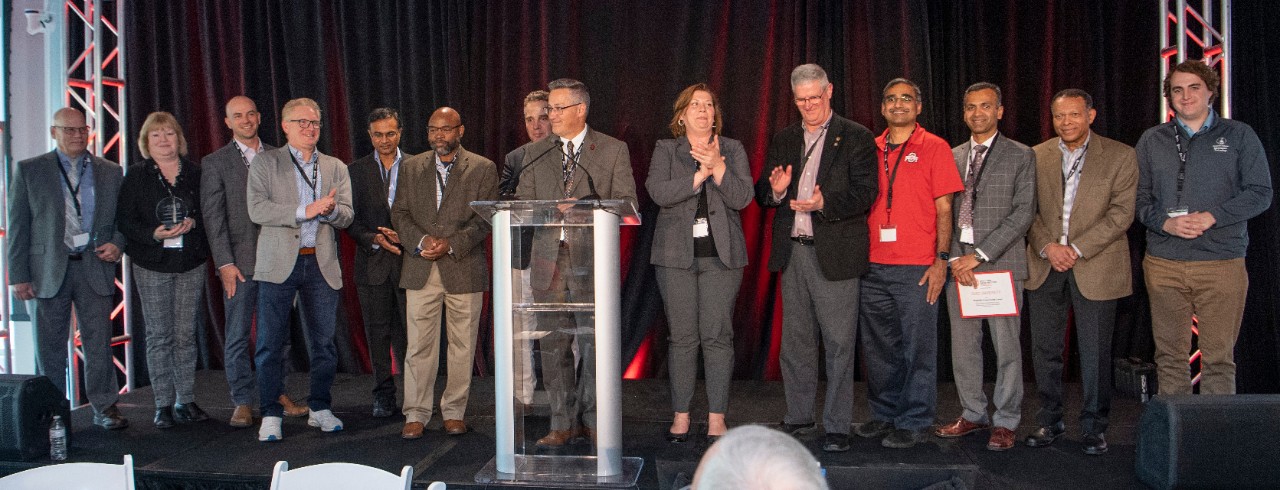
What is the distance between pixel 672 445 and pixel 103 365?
9.81ft

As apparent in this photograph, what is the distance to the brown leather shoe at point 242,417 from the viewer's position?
4.64 metres

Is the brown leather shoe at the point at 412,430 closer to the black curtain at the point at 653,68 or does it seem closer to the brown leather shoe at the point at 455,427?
the brown leather shoe at the point at 455,427

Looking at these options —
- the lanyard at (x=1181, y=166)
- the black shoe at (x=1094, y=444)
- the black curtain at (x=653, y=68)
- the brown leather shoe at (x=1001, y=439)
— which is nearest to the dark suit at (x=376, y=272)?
the black curtain at (x=653, y=68)

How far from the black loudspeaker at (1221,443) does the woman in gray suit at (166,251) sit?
4534mm

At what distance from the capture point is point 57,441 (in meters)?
4.16

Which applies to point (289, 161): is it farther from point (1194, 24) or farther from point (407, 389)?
point (1194, 24)

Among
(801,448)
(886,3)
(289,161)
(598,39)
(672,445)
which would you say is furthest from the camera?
(598,39)

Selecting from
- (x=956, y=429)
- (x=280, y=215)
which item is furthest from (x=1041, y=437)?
(x=280, y=215)

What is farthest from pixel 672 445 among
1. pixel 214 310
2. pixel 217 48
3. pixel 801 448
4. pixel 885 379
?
pixel 217 48

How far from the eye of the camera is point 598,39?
5965mm

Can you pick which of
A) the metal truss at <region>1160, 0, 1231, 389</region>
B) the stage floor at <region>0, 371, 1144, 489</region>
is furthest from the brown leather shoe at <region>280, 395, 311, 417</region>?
the metal truss at <region>1160, 0, 1231, 389</region>

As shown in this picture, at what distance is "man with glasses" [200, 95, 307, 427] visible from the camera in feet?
15.3

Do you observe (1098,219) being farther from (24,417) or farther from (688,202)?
(24,417)

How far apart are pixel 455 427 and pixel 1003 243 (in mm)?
2693
